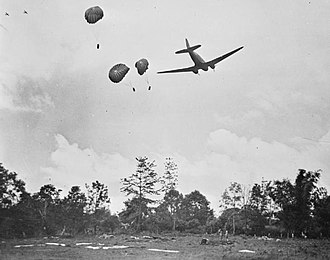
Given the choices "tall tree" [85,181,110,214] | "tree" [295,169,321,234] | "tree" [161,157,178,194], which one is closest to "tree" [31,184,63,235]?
"tall tree" [85,181,110,214]

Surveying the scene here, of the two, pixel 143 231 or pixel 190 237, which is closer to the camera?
pixel 190 237

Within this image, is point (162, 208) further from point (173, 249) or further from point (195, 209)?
point (173, 249)

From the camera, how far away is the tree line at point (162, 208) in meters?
13.4

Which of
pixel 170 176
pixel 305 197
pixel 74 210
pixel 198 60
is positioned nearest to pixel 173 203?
pixel 170 176

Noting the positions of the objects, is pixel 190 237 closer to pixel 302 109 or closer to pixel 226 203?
pixel 226 203

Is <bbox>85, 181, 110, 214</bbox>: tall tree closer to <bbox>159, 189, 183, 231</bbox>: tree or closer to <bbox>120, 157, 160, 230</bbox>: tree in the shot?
<bbox>120, 157, 160, 230</bbox>: tree

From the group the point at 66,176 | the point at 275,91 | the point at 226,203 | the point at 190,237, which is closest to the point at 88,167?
the point at 66,176

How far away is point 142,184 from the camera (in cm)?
1558

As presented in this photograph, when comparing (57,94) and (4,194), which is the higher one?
(57,94)

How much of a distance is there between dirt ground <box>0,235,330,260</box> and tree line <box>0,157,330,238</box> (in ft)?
1.65

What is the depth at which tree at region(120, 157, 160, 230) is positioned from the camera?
14.3 m

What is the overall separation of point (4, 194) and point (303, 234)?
9610mm

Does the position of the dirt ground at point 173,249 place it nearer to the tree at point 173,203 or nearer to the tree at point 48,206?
the tree at point 48,206

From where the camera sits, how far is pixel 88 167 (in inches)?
541
